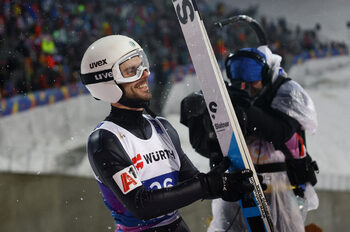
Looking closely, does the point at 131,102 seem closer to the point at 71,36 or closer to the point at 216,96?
the point at 216,96

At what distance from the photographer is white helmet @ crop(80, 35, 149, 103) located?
2.01 m

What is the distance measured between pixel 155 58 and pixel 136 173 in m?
7.52

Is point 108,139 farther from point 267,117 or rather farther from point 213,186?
point 267,117

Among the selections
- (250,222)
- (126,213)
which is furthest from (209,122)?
(126,213)

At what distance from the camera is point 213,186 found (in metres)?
1.90

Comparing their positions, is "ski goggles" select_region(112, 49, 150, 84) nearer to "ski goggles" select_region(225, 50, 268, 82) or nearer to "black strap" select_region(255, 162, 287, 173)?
"ski goggles" select_region(225, 50, 268, 82)

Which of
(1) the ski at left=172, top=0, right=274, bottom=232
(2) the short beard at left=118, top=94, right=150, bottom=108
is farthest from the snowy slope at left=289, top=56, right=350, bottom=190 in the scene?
(2) the short beard at left=118, top=94, right=150, bottom=108

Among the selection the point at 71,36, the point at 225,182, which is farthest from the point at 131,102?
the point at 71,36

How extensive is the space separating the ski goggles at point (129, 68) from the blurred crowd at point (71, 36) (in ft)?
12.3

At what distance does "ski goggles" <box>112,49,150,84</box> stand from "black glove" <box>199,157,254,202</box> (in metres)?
0.50

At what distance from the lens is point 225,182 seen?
A: 6.33 feet

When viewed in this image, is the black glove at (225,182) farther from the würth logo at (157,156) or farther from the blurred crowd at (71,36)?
the blurred crowd at (71,36)

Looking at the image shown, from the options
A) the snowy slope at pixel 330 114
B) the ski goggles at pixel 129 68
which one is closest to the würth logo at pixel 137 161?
the ski goggles at pixel 129 68

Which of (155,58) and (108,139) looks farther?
(155,58)
